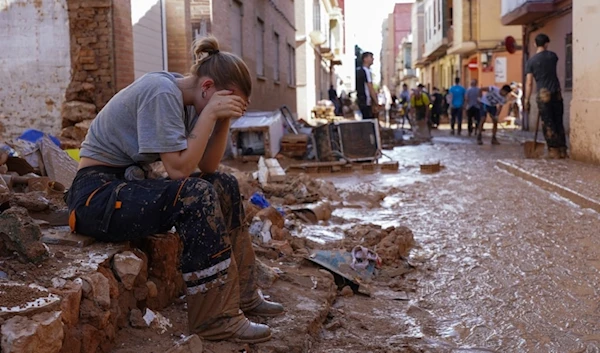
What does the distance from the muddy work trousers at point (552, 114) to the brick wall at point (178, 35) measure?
6017mm

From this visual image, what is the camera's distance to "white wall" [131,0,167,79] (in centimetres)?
1085

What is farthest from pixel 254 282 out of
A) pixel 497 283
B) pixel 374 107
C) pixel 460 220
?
pixel 374 107

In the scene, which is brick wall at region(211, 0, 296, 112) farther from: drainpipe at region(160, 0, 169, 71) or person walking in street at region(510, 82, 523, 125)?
person walking in street at region(510, 82, 523, 125)

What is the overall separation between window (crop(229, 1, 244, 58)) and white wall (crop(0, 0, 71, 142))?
6146 mm

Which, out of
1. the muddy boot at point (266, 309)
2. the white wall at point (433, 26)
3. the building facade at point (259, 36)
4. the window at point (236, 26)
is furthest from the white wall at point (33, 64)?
the white wall at point (433, 26)

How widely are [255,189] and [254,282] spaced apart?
4.59 metres

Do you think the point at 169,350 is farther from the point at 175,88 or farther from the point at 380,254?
the point at 380,254

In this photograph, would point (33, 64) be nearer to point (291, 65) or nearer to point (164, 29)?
point (164, 29)

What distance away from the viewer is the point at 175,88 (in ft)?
9.68

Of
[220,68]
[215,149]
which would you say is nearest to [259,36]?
[215,149]

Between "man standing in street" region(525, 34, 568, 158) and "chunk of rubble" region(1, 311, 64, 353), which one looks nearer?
"chunk of rubble" region(1, 311, 64, 353)

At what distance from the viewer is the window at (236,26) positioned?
15.6 meters

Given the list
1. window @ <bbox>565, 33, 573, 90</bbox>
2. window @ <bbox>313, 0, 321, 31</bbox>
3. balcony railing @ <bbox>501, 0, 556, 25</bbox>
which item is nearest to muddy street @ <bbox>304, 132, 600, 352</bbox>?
window @ <bbox>565, 33, 573, 90</bbox>

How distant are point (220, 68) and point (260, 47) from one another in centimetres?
1654
